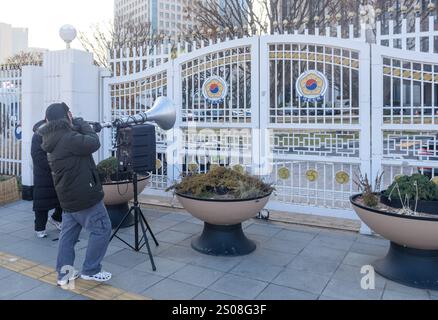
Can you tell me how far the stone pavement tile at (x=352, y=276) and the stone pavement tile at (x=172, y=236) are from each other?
6.47 feet

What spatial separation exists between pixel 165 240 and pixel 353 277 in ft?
7.56

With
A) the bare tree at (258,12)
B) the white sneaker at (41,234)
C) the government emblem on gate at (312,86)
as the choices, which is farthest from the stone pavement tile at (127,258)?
the bare tree at (258,12)

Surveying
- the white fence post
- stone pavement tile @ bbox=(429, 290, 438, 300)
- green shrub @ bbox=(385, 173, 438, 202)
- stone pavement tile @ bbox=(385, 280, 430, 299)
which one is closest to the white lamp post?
the white fence post

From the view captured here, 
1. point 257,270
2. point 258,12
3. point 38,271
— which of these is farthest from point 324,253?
point 258,12

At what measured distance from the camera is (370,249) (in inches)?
182

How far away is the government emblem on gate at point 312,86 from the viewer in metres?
5.28

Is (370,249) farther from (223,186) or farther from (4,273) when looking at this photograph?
(4,273)

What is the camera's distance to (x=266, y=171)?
5.84 metres

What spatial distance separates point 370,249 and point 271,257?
47.2 inches

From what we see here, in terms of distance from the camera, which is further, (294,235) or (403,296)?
(294,235)

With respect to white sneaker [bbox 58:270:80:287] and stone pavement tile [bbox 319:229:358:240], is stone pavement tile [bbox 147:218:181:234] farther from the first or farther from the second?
stone pavement tile [bbox 319:229:358:240]

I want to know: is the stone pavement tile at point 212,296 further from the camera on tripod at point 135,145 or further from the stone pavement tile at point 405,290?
the camera on tripod at point 135,145

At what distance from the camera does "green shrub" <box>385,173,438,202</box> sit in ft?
11.9

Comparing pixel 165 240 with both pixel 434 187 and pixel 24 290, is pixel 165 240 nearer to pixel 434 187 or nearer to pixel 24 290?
pixel 24 290
